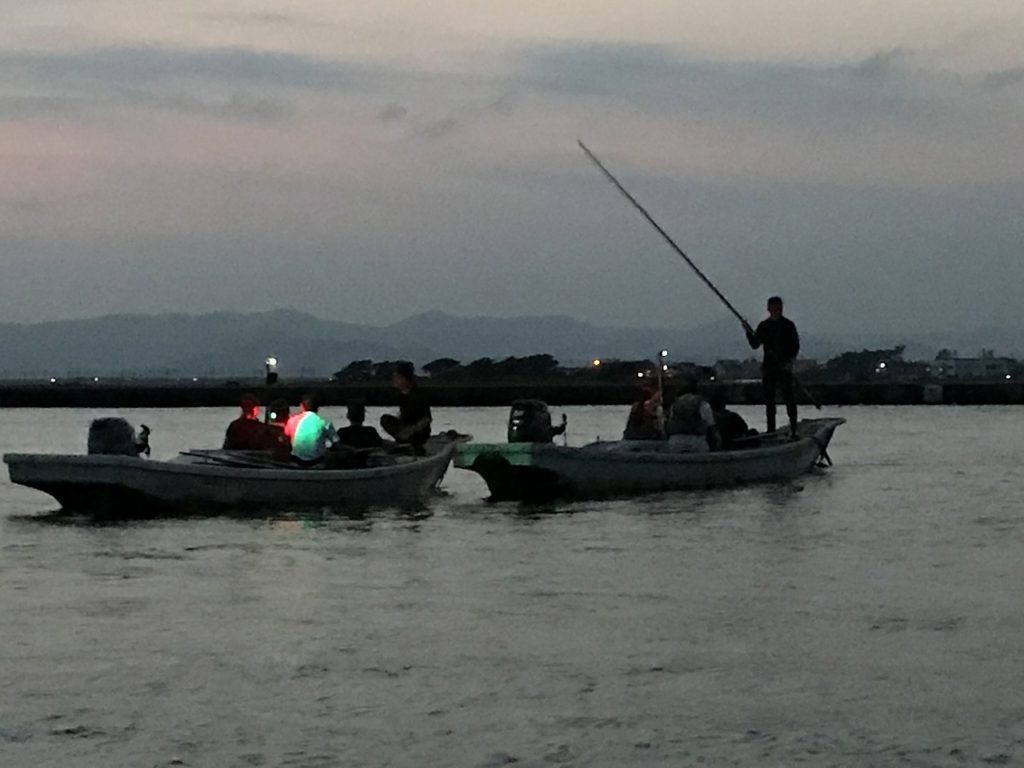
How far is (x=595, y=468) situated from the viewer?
2550cm

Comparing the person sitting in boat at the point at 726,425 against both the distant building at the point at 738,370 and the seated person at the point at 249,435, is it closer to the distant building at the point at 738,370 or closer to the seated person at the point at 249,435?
the seated person at the point at 249,435

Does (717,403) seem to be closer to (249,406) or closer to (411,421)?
(411,421)

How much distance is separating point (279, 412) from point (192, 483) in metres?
3.45

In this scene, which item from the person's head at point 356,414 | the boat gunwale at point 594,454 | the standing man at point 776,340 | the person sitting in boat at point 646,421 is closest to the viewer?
the boat gunwale at point 594,454

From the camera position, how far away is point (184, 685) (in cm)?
1201

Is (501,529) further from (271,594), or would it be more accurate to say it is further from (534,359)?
(534,359)

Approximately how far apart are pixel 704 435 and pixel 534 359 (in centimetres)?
11964

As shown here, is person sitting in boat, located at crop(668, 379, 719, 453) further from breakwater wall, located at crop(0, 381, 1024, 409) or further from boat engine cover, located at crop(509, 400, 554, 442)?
breakwater wall, located at crop(0, 381, 1024, 409)

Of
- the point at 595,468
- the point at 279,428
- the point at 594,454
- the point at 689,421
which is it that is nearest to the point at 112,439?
the point at 279,428

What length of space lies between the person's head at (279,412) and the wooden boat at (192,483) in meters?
1.98

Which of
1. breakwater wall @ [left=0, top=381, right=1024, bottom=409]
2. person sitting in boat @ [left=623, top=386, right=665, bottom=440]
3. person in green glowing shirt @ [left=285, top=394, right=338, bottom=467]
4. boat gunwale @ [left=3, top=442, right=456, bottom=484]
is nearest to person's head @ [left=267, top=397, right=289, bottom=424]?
person in green glowing shirt @ [left=285, top=394, right=338, bottom=467]

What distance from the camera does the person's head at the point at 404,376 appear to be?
24922 mm

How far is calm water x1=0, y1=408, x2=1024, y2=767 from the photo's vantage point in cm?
1046

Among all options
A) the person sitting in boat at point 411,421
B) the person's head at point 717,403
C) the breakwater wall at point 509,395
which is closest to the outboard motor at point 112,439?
the person sitting in boat at point 411,421
